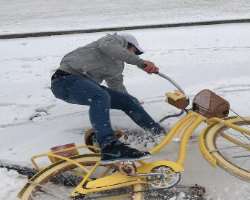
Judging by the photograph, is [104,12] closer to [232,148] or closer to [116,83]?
[116,83]

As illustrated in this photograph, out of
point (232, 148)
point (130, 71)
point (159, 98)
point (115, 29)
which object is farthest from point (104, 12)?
point (232, 148)

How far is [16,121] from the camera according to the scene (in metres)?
6.55

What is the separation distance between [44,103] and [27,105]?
0.72 ft

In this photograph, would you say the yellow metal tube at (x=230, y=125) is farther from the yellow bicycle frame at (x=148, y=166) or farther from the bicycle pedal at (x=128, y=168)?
the bicycle pedal at (x=128, y=168)

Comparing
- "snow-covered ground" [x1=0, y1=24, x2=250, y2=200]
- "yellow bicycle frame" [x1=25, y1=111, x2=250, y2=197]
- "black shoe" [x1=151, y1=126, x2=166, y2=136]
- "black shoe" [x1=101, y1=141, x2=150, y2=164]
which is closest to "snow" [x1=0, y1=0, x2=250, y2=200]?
"snow-covered ground" [x1=0, y1=24, x2=250, y2=200]

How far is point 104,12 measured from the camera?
11984mm

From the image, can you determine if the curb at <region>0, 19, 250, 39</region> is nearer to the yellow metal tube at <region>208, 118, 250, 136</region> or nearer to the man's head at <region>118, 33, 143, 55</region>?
the man's head at <region>118, 33, 143, 55</region>

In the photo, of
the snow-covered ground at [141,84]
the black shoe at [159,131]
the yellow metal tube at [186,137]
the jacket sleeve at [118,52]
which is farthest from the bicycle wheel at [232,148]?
the jacket sleeve at [118,52]

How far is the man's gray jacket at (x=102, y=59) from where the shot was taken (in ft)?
17.1

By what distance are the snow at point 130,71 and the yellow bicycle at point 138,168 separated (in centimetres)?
34

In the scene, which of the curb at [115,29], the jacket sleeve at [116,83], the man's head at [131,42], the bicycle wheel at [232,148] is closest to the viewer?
the bicycle wheel at [232,148]

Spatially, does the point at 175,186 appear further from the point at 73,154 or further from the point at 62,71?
the point at 62,71

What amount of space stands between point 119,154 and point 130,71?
3478mm

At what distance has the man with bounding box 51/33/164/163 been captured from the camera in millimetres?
4858
